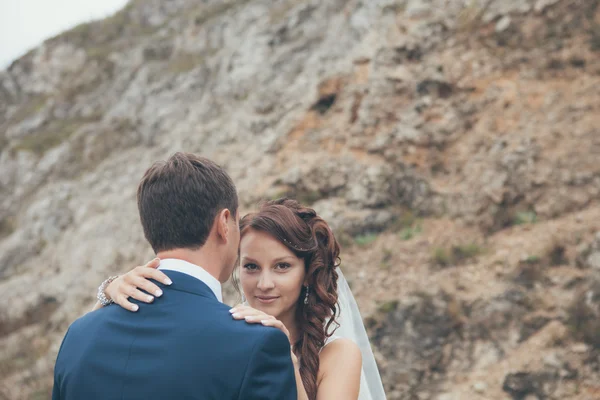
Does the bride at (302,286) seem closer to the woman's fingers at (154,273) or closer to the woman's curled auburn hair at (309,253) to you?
the woman's curled auburn hair at (309,253)

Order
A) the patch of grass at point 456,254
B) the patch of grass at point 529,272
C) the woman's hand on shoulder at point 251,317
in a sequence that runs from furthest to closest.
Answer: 1. the patch of grass at point 456,254
2. the patch of grass at point 529,272
3. the woman's hand on shoulder at point 251,317

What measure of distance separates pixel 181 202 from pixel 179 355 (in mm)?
570

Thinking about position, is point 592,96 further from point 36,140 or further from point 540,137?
point 36,140

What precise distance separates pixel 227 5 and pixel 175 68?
2772 mm

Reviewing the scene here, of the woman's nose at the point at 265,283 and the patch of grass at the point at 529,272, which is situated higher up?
the woman's nose at the point at 265,283

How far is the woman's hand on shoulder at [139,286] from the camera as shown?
206cm

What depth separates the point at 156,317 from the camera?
2.00m

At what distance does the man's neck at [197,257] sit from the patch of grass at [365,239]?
6504 millimetres

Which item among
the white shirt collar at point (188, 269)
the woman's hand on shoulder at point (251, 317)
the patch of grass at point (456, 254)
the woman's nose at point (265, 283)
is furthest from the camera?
the patch of grass at point (456, 254)

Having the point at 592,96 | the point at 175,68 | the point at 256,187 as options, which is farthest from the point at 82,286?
the point at 592,96

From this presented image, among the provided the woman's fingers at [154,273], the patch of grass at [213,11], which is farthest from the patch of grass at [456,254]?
the patch of grass at [213,11]

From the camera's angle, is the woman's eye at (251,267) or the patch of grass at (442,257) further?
the patch of grass at (442,257)

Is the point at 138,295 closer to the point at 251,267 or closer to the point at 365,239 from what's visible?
the point at 251,267

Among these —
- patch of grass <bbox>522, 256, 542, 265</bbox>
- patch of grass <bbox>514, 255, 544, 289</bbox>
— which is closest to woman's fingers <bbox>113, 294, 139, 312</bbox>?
patch of grass <bbox>514, 255, 544, 289</bbox>
